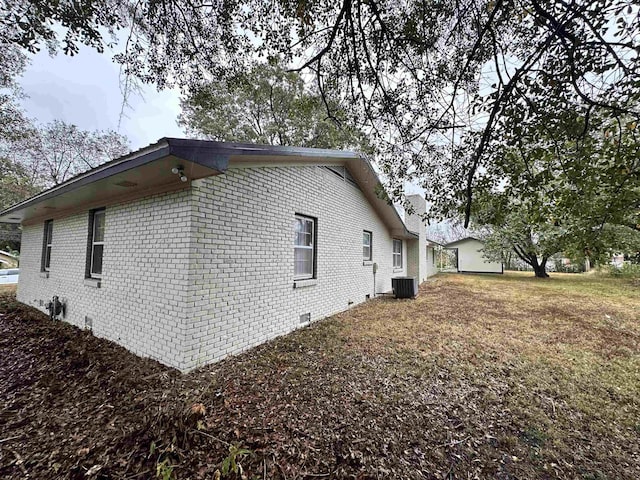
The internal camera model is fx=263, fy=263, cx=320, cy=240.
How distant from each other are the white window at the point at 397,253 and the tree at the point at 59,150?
1982cm

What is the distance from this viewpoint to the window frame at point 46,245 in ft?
25.4

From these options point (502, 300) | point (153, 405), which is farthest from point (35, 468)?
point (502, 300)

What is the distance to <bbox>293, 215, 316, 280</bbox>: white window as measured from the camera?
6184 mm

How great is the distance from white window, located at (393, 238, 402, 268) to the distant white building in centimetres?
1397

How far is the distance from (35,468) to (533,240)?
2329 cm

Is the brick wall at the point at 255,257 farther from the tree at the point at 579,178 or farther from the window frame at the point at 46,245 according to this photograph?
the window frame at the point at 46,245

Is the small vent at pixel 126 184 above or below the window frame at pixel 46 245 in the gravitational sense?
above

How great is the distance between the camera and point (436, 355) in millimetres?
4637

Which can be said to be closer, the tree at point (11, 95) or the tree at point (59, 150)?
the tree at point (11, 95)

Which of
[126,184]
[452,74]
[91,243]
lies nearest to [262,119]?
[91,243]

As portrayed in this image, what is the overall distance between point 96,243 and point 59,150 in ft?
64.9

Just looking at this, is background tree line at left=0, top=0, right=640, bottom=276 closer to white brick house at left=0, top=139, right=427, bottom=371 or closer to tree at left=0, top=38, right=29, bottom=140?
white brick house at left=0, top=139, right=427, bottom=371

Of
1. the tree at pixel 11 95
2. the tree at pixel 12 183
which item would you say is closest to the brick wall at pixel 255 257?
the tree at pixel 11 95

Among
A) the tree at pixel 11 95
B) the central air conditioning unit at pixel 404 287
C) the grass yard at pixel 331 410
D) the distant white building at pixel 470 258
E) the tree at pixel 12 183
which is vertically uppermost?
the tree at pixel 11 95
